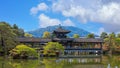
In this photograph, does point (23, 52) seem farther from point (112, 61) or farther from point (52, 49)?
point (112, 61)

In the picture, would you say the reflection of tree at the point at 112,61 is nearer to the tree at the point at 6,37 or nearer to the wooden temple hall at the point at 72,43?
the tree at the point at 6,37

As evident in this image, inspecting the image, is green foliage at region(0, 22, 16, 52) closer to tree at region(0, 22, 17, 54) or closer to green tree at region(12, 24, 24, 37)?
tree at region(0, 22, 17, 54)

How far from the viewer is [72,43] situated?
212 ft

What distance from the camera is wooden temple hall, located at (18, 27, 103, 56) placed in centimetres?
6166

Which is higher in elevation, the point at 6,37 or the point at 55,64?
the point at 6,37

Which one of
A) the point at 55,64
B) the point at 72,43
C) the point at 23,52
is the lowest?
the point at 55,64

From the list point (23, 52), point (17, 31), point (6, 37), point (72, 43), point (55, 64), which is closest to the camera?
Answer: point (55, 64)

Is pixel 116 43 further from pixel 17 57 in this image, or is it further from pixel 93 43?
pixel 17 57

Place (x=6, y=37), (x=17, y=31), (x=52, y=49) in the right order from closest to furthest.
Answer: (x=6, y=37)
(x=52, y=49)
(x=17, y=31)

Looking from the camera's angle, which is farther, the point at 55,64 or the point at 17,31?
the point at 17,31

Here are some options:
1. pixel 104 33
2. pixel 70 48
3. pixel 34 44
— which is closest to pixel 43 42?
pixel 34 44

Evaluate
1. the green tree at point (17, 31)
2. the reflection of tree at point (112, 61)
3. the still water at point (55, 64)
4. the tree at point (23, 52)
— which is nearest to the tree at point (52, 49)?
the tree at point (23, 52)

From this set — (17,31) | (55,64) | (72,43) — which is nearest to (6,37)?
(55,64)

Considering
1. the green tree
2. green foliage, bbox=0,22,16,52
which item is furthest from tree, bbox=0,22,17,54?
the green tree
